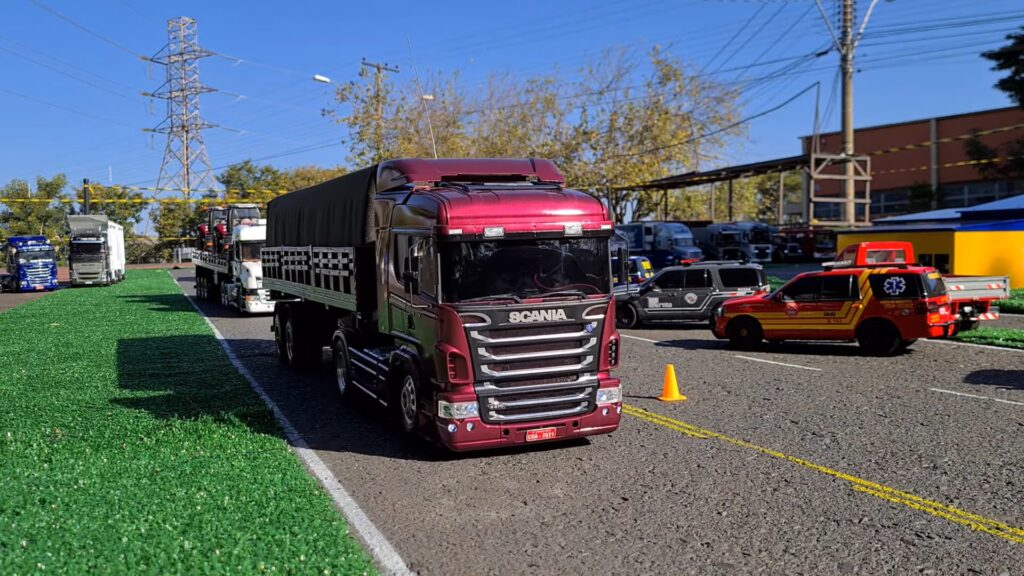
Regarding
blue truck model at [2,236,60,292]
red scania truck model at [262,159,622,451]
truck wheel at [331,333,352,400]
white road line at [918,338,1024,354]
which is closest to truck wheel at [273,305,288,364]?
truck wheel at [331,333,352,400]

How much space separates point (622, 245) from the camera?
10.9 m

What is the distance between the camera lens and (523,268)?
371 inches

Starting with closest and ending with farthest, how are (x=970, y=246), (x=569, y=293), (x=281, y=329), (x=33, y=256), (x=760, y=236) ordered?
(x=569, y=293), (x=281, y=329), (x=970, y=246), (x=33, y=256), (x=760, y=236)

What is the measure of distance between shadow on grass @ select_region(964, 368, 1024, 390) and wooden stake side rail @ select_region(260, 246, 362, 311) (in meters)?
10.0

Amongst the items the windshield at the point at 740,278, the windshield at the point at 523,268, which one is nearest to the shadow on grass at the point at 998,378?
the windshield at the point at 523,268

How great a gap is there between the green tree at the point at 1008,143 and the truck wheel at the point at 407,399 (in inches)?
1765

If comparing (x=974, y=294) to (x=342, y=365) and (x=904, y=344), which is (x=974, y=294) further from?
(x=342, y=365)

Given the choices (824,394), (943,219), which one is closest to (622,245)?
(824,394)

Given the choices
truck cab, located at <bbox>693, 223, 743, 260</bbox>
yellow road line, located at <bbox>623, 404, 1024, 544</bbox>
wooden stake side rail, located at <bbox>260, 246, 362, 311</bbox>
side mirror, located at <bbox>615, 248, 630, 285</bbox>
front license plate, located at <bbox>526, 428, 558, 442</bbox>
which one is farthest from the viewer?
truck cab, located at <bbox>693, 223, 743, 260</bbox>

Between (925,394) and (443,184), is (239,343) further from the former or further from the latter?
(925,394)

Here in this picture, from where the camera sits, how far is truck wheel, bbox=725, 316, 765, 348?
1870 centimetres

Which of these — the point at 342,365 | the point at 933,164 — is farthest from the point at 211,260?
the point at 933,164

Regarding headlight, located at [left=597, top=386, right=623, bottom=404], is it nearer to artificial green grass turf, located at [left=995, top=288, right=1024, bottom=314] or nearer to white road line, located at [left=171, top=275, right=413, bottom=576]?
white road line, located at [left=171, top=275, right=413, bottom=576]

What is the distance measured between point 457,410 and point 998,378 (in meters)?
10.00
